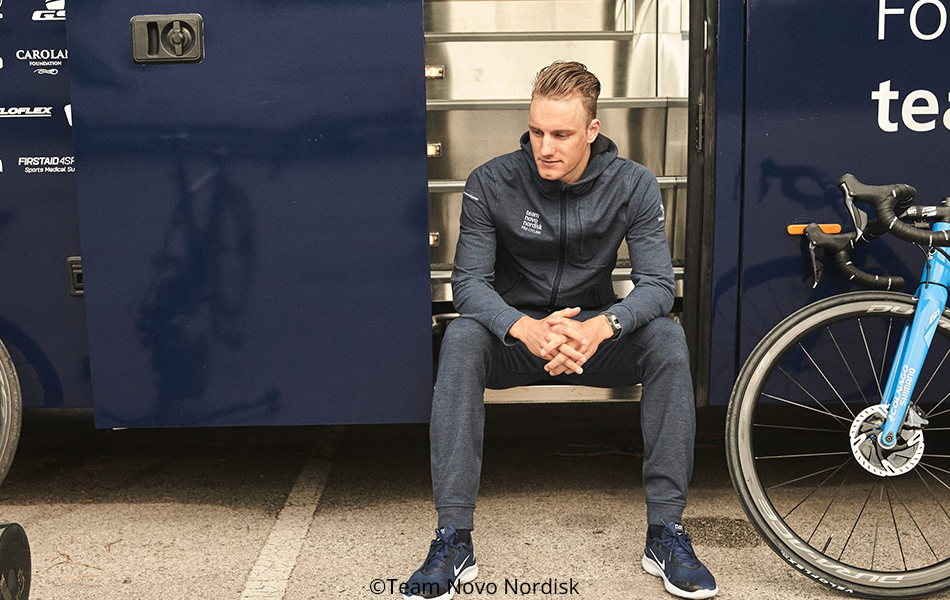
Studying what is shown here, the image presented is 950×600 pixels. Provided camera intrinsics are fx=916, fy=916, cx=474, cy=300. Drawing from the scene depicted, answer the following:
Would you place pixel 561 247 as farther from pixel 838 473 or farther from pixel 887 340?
pixel 838 473

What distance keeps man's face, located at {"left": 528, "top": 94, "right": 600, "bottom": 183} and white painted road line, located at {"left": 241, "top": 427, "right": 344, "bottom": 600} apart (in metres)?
1.34

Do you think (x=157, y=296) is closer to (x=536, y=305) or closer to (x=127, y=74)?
(x=127, y=74)

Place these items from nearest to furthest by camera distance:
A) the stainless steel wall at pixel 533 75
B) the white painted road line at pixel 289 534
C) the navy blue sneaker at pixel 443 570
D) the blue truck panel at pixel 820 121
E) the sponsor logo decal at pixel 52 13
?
the navy blue sneaker at pixel 443 570
the white painted road line at pixel 289 534
the blue truck panel at pixel 820 121
the sponsor logo decal at pixel 52 13
the stainless steel wall at pixel 533 75

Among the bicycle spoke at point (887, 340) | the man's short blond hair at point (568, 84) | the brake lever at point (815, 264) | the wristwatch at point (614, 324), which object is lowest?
the bicycle spoke at point (887, 340)

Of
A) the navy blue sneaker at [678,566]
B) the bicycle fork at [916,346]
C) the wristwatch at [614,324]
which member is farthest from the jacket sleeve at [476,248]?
the bicycle fork at [916,346]

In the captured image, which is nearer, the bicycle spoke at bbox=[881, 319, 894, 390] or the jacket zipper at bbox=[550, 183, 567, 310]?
the bicycle spoke at bbox=[881, 319, 894, 390]

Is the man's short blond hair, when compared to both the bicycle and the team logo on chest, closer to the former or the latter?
the team logo on chest

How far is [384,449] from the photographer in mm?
→ 3682

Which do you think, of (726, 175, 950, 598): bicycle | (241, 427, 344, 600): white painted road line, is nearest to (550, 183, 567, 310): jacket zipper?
(726, 175, 950, 598): bicycle

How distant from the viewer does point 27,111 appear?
9.23 feet

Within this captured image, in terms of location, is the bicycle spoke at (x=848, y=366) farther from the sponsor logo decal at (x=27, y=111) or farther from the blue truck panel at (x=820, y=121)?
the sponsor logo decal at (x=27, y=111)

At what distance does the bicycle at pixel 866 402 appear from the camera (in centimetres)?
242

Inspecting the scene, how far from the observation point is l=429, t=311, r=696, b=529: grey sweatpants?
2.48 meters

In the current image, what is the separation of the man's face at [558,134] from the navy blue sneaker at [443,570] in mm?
1058
